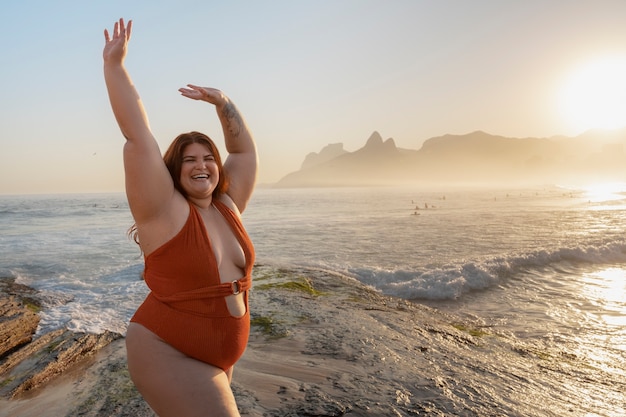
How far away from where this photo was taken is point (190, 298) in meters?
2.36

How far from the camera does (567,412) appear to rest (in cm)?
457

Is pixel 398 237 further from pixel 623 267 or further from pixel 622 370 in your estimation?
pixel 622 370

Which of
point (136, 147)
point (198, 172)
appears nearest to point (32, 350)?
point (198, 172)

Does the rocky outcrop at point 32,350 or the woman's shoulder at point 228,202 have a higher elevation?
the woman's shoulder at point 228,202

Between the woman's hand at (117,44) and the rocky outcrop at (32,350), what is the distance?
15.2 feet

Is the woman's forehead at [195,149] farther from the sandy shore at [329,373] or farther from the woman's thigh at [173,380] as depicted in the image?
the sandy shore at [329,373]

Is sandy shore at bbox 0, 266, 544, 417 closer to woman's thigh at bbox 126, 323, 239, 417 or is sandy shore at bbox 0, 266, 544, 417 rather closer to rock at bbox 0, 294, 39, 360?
rock at bbox 0, 294, 39, 360

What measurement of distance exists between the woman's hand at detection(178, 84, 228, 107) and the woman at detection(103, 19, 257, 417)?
49 cm

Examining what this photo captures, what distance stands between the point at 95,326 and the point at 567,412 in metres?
7.02

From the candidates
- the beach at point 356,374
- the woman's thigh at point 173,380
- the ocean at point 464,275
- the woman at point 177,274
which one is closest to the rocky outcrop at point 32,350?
the beach at point 356,374

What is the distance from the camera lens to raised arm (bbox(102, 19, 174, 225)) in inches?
86.8

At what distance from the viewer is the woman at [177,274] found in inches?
88.3

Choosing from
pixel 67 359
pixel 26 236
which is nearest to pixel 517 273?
pixel 67 359

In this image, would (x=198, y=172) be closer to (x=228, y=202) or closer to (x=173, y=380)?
(x=228, y=202)
